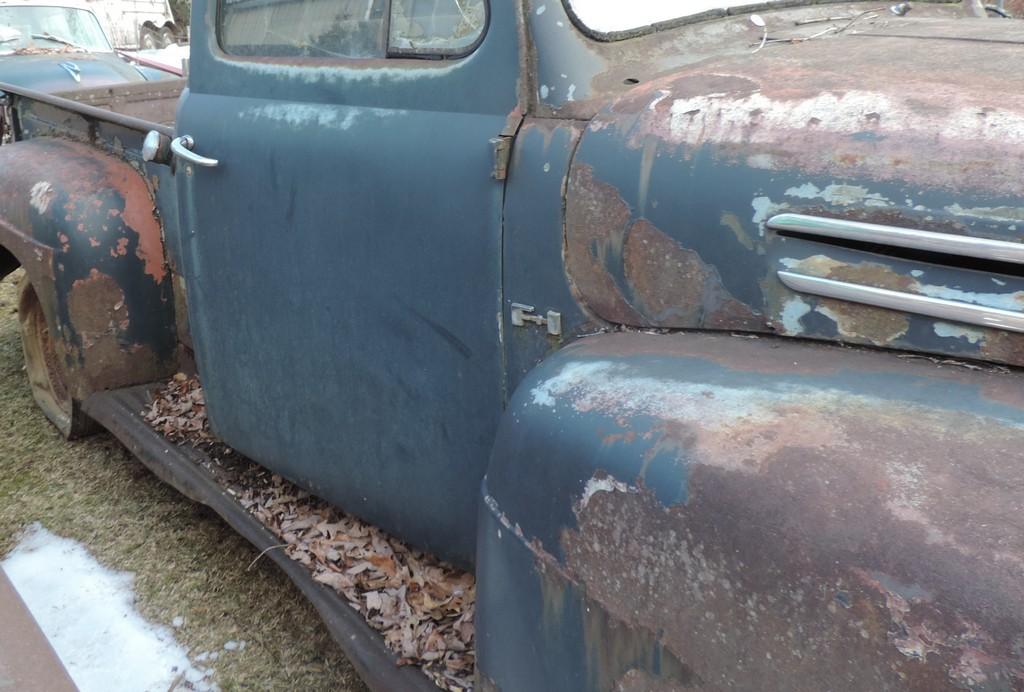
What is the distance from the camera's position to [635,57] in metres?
1.60

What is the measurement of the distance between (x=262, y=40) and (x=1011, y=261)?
5.49 ft

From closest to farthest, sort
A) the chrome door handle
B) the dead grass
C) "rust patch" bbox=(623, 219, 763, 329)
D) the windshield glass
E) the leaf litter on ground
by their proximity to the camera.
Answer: "rust patch" bbox=(623, 219, 763, 329)
the leaf litter on ground
the chrome door handle
the dead grass
the windshield glass

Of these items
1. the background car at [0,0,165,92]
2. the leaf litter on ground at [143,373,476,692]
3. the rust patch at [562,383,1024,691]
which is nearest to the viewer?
the rust patch at [562,383,1024,691]

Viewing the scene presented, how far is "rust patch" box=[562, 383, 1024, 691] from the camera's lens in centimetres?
88

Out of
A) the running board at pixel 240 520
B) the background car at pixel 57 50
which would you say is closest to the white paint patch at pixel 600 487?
the running board at pixel 240 520

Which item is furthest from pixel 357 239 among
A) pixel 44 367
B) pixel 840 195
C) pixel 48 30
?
pixel 48 30

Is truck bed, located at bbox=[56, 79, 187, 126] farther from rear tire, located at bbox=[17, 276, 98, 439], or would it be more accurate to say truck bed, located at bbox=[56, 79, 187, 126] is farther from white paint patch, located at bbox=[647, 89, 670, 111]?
white paint patch, located at bbox=[647, 89, 670, 111]

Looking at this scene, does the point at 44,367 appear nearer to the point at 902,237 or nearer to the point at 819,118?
the point at 819,118

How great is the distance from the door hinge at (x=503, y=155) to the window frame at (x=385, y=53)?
20 centimetres

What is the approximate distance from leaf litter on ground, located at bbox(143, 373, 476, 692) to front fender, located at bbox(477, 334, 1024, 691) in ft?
1.40

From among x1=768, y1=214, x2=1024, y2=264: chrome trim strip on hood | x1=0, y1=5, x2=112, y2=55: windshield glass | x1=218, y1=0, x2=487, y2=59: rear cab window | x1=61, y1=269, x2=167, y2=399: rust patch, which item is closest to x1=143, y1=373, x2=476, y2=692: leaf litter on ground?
x1=61, y1=269, x2=167, y2=399: rust patch

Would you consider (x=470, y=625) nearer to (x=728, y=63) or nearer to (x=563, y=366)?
(x=563, y=366)

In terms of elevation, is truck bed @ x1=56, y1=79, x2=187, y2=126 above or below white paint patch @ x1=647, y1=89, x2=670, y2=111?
below

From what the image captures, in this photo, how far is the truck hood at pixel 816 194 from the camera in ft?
3.81
